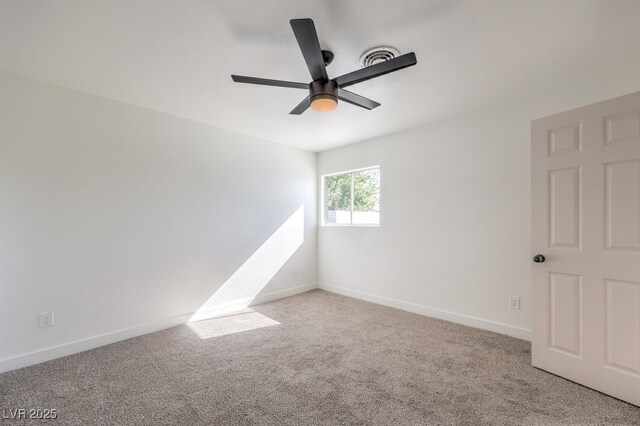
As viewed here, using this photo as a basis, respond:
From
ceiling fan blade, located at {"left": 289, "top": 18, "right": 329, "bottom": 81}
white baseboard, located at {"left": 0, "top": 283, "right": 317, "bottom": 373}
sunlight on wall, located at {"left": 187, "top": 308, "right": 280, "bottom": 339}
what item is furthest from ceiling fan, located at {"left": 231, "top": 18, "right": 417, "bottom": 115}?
white baseboard, located at {"left": 0, "top": 283, "right": 317, "bottom": 373}

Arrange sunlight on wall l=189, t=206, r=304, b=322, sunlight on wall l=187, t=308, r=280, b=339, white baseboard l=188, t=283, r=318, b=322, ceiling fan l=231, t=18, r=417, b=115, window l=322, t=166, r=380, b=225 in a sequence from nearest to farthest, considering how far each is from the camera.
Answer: ceiling fan l=231, t=18, r=417, b=115
sunlight on wall l=187, t=308, r=280, b=339
white baseboard l=188, t=283, r=318, b=322
sunlight on wall l=189, t=206, r=304, b=322
window l=322, t=166, r=380, b=225

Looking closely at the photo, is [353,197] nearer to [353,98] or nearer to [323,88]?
[353,98]

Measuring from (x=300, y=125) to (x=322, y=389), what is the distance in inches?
113

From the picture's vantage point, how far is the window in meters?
4.29

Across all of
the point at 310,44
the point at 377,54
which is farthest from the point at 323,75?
the point at 377,54

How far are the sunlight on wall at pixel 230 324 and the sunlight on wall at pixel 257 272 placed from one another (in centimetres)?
16

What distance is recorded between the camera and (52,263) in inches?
100.0

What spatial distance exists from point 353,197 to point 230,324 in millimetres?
2559

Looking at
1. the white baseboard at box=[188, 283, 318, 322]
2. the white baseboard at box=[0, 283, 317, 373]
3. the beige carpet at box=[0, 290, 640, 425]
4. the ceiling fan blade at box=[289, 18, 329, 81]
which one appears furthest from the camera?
the white baseboard at box=[188, 283, 318, 322]

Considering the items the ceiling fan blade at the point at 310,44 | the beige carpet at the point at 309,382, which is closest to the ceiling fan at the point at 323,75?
the ceiling fan blade at the point at 310,44

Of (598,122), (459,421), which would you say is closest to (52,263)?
(459,421)

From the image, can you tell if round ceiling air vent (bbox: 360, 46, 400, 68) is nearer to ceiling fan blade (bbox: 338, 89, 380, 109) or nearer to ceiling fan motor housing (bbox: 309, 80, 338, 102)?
ceiling fan blade (bbox: 338, 89, 380, 109)

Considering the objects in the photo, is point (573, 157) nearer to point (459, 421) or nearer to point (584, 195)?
point (584, 195)

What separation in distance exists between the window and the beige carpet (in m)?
1.79
